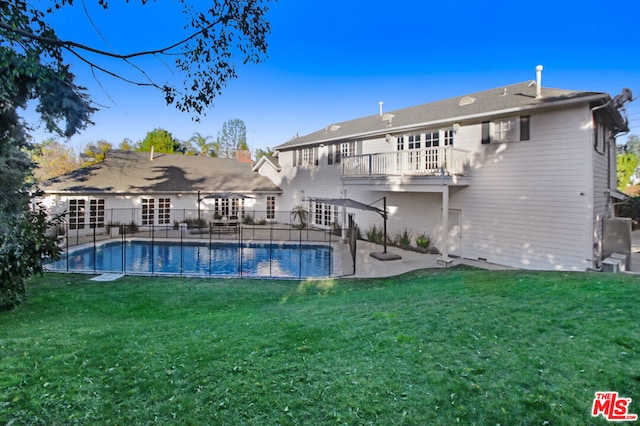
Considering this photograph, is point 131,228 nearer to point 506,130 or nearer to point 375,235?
point 375,235

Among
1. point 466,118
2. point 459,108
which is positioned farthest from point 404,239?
point 459,108

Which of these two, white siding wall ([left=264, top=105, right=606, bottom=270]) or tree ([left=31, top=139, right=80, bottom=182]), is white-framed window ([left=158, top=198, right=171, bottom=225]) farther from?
tree ([left=31, top=139, right=80, bottom=182])

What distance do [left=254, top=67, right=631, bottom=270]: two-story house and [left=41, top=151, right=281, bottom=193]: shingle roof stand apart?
12825 mm

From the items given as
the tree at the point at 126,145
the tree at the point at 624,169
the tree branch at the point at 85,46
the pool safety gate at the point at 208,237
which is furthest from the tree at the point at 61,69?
the tree at the point at 126,145

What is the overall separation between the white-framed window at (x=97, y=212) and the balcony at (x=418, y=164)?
1621 cm

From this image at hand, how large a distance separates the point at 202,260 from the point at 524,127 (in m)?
14.5

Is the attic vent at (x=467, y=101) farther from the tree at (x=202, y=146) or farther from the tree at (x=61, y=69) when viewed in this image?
the tree at (x=202, y=146)

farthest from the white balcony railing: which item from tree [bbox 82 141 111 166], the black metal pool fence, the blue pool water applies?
tree [bbox 82 141 111 166]

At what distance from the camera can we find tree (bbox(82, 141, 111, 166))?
122 feet

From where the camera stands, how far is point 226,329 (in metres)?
6.29

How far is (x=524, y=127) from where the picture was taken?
1281 cm

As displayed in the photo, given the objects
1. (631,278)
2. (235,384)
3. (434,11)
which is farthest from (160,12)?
(434,11)

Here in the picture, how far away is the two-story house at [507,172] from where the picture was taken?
1152 centimetres

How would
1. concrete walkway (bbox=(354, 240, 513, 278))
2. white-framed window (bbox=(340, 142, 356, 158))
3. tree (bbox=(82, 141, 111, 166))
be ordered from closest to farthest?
concrete walkway (bbox=(354, 240, 513, 278)), white-framed window (bbox=(340, 142, 356, 158)), tree (bbox=(82, 141, 111, 166))
